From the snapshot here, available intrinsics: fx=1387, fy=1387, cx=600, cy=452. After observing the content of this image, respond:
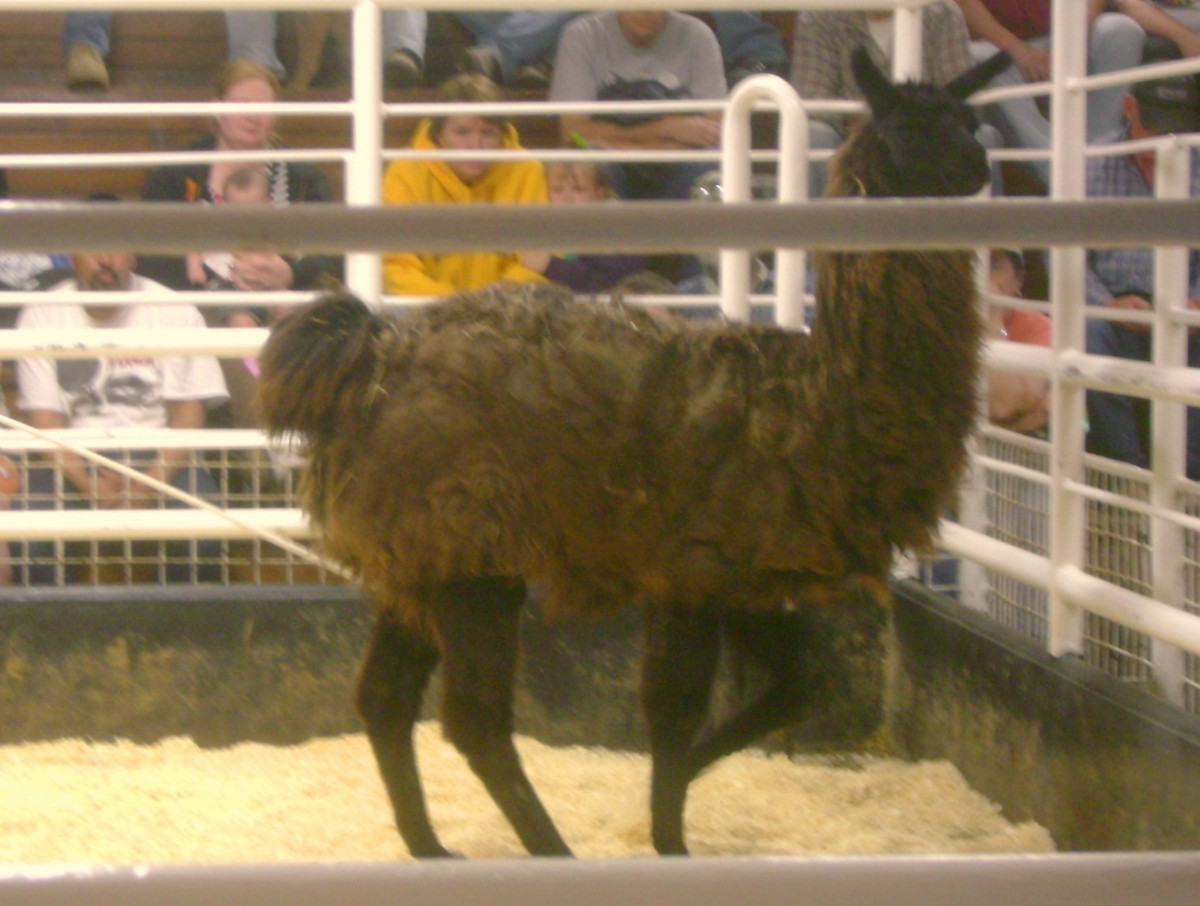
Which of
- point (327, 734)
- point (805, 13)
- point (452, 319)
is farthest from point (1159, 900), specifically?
point (805, 13)

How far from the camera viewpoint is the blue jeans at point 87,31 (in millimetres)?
5723

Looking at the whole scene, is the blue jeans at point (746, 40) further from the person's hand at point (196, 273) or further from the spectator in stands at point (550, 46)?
the person's hand at point (196, 273)

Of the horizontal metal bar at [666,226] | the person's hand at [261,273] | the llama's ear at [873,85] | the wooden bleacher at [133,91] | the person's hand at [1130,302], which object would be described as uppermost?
the wooden bleacher at [133,91]

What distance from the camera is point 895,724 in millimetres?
3588

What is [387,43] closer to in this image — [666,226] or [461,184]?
[461,184]

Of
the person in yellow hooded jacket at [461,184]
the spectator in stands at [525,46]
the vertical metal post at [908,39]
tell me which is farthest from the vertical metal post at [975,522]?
the spectator in stands at [525,46]

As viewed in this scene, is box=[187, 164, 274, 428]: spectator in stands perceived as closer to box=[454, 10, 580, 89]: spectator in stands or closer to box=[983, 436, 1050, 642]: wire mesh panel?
→ box=[454, 10, 580, 89]: spectator in stands

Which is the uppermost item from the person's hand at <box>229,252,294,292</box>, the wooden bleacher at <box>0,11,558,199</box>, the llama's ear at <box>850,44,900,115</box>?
the wooden bleacher at <box>0,11,558,199</box>

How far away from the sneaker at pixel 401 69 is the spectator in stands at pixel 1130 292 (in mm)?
2758

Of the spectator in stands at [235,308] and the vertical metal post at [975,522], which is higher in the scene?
the spectator in stands at [235,308]

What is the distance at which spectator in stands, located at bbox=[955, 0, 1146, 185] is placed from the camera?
5188 millimetres

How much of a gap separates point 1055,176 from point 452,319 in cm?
133

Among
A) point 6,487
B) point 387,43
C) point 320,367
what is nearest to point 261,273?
point 6,487

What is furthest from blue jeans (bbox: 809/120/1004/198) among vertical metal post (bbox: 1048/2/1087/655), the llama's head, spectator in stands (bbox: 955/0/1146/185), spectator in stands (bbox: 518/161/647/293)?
the llama's head
